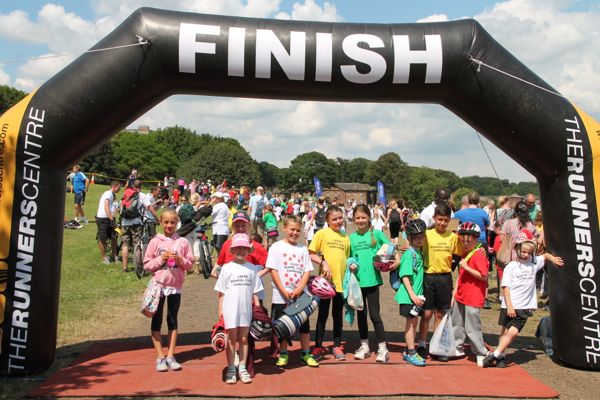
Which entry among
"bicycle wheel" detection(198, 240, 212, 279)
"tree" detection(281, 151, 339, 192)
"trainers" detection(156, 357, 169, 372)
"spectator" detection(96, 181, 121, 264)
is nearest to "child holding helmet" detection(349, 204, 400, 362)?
"trainers" detection(156, 357, 169, 372)

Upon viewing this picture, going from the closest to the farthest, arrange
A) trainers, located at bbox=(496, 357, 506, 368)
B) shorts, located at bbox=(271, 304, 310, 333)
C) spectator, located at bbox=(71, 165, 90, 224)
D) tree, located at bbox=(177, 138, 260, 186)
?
shorts, located at bbox=(271, 304, 310, 333) < trainers, located at bbox=(496, 357, 506, 368) < spectator, located at bbox=(71, 165, 90, 224) < tree, located at bbox=(177, 138, 260, 186)

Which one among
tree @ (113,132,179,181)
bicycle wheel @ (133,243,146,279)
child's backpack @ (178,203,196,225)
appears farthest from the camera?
tree @ (113,132,179,181)

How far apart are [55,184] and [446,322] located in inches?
190

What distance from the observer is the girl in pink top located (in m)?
6.18

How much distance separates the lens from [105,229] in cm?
1295

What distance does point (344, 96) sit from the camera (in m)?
6.77

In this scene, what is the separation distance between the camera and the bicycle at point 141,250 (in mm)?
11859

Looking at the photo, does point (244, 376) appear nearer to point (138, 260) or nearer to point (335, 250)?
point (335, 250)

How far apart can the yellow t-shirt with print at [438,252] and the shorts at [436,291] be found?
7 cm

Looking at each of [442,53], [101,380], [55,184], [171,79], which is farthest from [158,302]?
[442,53]

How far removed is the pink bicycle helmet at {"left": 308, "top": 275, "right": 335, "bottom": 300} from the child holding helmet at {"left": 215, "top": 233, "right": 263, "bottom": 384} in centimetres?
74

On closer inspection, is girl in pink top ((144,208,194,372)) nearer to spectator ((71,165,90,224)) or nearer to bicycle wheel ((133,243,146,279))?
bicycle wheel ((133,243,146,279))

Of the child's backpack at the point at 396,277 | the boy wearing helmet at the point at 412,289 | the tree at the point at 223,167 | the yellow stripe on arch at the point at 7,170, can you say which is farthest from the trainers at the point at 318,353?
the tree at the point at 223,167

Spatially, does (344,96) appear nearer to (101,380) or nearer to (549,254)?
(549,254)
